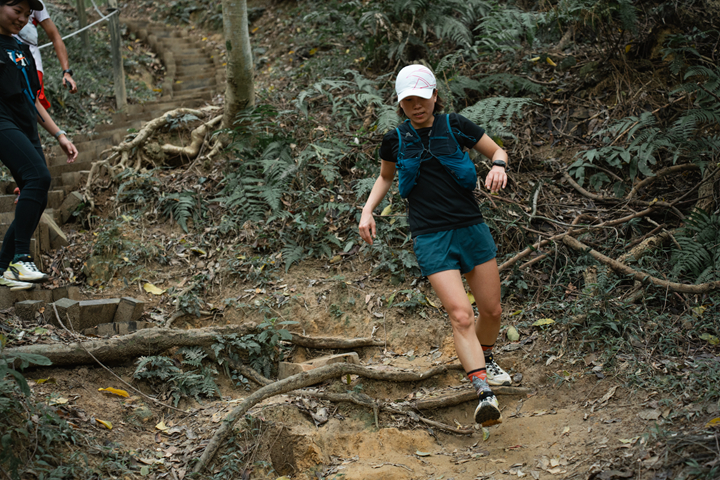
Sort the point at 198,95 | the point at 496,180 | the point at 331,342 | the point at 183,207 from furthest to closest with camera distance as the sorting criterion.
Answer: the point at 198,95 → the point at 183,207 → the point at 331,342 → the point at 496,180

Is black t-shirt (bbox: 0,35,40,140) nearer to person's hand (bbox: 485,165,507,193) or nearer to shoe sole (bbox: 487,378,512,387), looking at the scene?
person's hand (bbox: 485,165,507,193)

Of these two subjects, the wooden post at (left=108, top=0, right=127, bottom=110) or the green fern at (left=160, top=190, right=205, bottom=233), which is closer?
the green fern at (left=160, top=190, right=205, bottom=233)

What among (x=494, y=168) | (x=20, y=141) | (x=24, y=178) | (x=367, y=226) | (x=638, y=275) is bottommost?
(x=638, y=275)

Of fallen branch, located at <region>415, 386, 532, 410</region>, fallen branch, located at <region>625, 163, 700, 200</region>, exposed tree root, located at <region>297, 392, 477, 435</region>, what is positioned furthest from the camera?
fallen branch, located at <region>625, 163, 700, 200</region>

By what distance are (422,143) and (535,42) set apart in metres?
5.59

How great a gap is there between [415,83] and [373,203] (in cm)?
84

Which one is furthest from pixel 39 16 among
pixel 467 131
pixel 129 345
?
pixel 467 131

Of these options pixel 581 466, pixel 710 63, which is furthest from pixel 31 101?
pixel 710 63

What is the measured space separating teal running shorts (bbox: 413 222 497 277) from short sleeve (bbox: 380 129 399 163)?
22.2 inches

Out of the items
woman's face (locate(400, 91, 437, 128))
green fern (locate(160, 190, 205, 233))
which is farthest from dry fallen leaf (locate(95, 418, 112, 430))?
green fern (locate(160, 190, 205, 233))

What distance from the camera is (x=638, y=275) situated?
4.38m

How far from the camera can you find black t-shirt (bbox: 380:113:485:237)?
10.8ft

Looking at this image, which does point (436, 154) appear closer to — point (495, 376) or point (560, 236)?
point (495, 376)

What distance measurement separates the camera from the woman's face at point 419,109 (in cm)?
327
